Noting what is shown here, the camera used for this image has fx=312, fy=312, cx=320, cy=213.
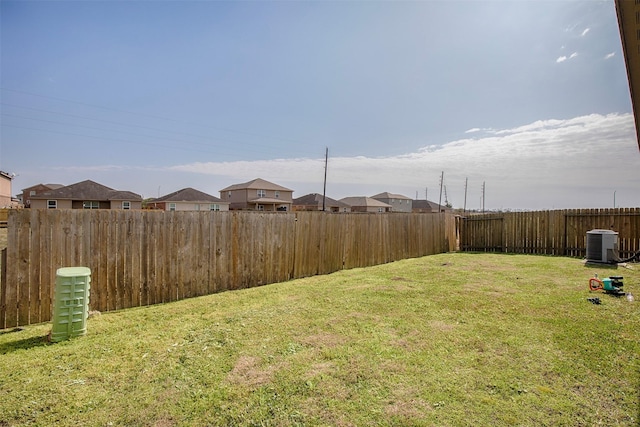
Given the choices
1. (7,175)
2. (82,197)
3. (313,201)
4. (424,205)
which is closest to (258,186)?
(313,201)

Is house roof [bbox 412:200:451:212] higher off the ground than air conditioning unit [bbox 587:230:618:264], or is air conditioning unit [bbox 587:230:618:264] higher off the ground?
house roof [bbox 412:200:451:212]

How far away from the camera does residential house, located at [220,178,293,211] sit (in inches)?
1731

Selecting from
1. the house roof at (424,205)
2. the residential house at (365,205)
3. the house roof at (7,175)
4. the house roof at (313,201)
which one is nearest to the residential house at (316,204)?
the house roof at (313,201)

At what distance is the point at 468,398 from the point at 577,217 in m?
11.8

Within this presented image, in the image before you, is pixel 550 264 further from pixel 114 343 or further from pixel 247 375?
Answer: pixel 114 343

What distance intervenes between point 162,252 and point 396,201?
61.8 m

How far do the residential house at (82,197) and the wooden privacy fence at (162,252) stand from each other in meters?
32.9

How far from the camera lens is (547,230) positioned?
11797mm

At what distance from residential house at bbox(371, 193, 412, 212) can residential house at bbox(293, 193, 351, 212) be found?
43.7 ft

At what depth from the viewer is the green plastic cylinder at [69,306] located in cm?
381

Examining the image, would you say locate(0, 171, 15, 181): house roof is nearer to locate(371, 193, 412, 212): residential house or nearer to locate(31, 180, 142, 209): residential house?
locate(31, 180, 142, 209): residential house

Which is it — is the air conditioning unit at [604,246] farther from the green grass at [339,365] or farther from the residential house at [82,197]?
the residential house at [82,197]

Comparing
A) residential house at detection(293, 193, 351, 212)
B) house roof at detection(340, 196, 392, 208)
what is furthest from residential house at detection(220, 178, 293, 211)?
house roof at detection(340, 196, 392, 208)

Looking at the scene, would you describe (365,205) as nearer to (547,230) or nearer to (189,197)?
(189,197)
